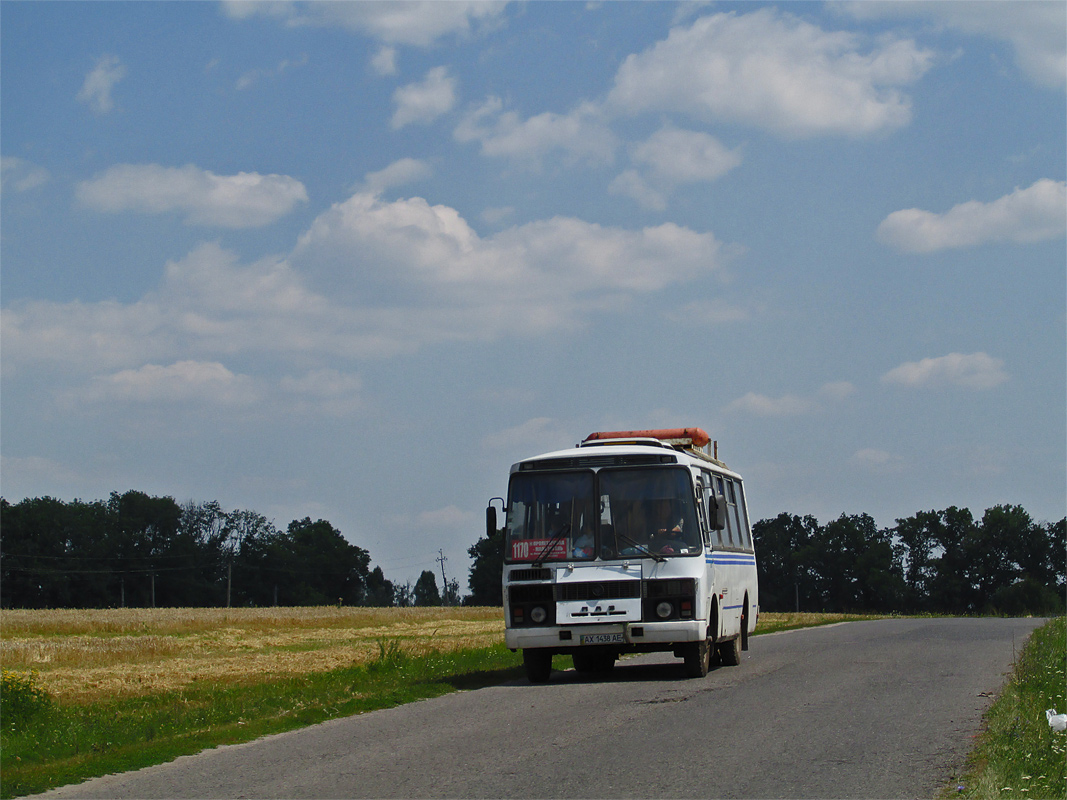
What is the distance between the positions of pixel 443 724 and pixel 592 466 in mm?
5435

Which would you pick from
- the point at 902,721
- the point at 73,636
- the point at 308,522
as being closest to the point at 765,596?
the point at 308,522

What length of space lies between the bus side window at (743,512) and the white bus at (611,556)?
421 centimetres

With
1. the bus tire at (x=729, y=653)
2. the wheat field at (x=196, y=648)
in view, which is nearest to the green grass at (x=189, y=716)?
the wheat field at (x=196, y=648)

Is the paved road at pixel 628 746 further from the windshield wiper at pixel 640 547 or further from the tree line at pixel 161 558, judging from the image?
the tree line at pixel 161 558

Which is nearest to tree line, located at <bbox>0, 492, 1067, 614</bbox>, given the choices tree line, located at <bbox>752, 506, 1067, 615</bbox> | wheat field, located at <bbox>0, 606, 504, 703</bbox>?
tree line, located at <bbox>752, 506, 1067, 615</bbox>

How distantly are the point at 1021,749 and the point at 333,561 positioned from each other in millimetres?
141177

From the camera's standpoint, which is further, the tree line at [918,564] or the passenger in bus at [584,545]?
the tree line at [918,564]

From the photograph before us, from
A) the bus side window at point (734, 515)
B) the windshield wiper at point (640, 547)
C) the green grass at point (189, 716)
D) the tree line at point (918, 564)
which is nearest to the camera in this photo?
the green grass at point (189, 716)

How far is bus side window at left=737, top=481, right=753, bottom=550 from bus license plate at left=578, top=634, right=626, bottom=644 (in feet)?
19.9

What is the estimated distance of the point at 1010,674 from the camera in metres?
15.8

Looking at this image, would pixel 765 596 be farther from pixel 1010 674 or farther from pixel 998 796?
pixel 998 796

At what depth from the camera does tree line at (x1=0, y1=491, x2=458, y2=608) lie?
399 ft

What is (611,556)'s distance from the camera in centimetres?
1566

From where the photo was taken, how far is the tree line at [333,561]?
368 feet
